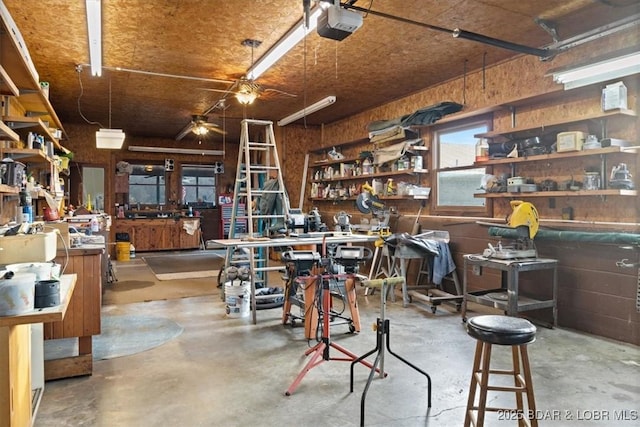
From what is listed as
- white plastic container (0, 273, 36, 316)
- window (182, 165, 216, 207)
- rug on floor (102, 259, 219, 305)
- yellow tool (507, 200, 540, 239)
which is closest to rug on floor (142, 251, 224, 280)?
rug on floor (102, 259, 219, 305)

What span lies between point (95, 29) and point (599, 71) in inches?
176

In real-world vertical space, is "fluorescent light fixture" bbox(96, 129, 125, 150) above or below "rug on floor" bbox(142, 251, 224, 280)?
above

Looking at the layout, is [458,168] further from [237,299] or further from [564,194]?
[237,299]

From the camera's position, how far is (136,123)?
8.96m

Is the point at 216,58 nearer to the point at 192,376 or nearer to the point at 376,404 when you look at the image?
the point at 192,376

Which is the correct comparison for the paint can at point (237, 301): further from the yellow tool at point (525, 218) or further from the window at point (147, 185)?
the window at point (147, 185)

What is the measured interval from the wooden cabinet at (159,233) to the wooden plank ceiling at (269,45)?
3.77m

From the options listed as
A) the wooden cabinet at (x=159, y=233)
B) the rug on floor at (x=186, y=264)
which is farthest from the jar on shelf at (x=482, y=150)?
the wooden cabinet at (x=159, y=233)

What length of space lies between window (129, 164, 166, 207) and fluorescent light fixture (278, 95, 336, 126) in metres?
4.58

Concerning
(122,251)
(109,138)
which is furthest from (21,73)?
(122,251)

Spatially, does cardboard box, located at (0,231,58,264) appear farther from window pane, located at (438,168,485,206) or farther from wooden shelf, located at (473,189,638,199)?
window pane, located at (438,168,485,206)

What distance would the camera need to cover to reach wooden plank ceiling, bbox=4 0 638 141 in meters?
3.62

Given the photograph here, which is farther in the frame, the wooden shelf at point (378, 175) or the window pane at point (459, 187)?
the wooden shelf at point (378, 175)

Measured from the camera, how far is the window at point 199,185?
37.6 ft
